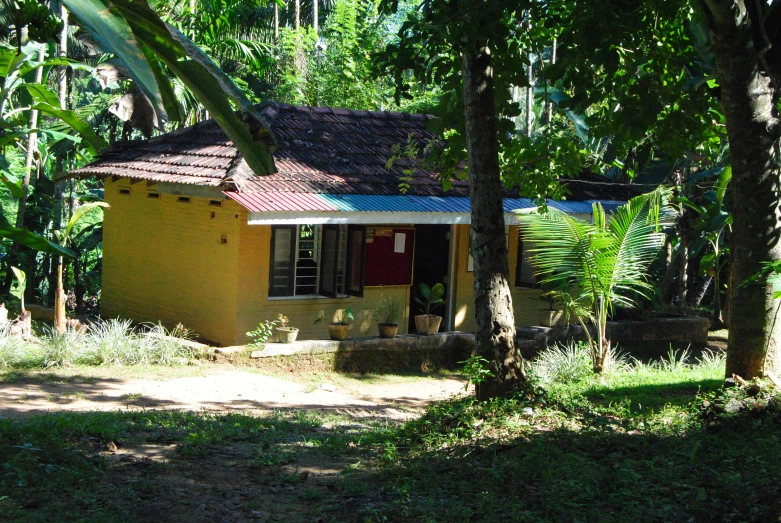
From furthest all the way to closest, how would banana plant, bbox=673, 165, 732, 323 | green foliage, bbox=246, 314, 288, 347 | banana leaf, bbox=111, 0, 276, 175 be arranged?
banana plant, bbox=673, 165, 732, 323 → green foliage, bbox=246, 314, 288, 347 → banana leaf, bbox=111, 0, 276, 175

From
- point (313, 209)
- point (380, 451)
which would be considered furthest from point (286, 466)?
point (313, 209)

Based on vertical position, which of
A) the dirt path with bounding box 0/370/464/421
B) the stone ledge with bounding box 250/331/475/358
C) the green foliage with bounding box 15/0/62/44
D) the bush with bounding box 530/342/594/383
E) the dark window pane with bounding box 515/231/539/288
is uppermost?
the green foliage with bounding box 15/0/62/44

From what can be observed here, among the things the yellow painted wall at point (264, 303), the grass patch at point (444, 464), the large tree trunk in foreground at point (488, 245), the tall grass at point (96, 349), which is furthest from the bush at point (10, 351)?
the large tree trunk in foreground at point (488, 245)

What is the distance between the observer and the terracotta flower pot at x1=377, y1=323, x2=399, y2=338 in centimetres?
1297

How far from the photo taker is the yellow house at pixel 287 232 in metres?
12.2

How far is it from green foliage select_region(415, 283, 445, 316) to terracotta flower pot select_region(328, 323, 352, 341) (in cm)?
156

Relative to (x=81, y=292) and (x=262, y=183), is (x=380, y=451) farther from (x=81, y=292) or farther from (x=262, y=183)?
(x=81, y=292)

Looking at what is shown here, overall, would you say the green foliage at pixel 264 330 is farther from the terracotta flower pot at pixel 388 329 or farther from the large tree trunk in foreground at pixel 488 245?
the large tree trunk in foreground at pixel 488 245

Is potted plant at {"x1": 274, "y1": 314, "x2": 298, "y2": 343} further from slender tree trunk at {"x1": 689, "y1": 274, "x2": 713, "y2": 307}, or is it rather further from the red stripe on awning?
slender tree trunk at {"x1": 689, "y1": 274, "x2": 713, "y2": 307}

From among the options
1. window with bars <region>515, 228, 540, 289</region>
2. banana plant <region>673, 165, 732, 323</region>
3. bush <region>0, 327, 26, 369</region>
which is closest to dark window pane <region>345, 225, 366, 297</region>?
window with bars <region>515, 228, 540, 289</region>

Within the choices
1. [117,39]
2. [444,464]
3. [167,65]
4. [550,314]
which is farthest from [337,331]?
[117,39]

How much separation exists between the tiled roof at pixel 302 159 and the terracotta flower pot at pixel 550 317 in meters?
2.13

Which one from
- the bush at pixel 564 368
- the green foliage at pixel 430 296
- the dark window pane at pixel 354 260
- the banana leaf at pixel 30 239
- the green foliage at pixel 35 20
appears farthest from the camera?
the green foliage at pixel 430 296

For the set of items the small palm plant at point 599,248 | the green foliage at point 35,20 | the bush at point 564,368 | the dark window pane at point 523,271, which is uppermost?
the green foliage at point 35,20
